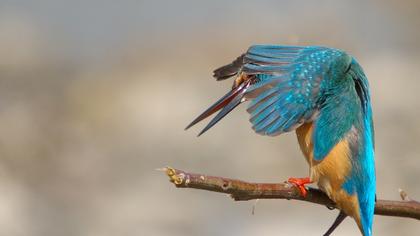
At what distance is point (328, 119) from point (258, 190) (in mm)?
510

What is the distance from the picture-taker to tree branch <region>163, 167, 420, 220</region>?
2.40m

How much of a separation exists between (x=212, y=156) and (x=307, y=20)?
120cm

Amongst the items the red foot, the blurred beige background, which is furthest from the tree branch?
the blurred beige background

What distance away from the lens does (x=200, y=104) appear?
216 inches

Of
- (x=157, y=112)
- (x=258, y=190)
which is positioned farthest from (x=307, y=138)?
Result: (x=157, y=112)

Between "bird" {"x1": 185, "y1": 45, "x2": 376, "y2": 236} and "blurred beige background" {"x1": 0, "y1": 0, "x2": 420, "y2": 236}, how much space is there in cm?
177

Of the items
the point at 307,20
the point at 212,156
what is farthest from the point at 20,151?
the point at 307,20

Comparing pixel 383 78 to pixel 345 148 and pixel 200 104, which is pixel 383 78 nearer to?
pixel 200 104

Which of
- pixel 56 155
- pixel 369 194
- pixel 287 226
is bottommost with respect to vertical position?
pixel 287 226

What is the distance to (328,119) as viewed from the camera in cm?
304

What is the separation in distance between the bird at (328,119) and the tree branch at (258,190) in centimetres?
5

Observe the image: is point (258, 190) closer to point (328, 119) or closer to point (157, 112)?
point (328, 119)

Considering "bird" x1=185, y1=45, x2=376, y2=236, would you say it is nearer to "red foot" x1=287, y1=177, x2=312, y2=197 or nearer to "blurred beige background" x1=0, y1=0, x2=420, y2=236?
"red foot" x1=287, y1=177, x2=312, y2=197

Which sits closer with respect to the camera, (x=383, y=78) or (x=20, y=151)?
(x=20, y=151)
